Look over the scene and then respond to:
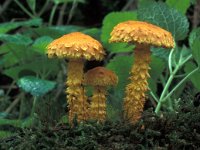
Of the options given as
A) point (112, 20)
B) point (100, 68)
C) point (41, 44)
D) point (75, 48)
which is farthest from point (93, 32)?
point (75, 48)

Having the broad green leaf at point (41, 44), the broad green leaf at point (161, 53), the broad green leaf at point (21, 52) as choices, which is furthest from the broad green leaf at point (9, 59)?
the broad green leaf at point (161, 53)

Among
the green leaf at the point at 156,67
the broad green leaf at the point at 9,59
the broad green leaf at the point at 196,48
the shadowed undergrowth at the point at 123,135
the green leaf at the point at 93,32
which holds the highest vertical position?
the green leaf at the point at 93,32

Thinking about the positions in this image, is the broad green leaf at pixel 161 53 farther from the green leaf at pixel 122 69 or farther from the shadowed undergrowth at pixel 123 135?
the shadowed undergrowth at pixel 123 135

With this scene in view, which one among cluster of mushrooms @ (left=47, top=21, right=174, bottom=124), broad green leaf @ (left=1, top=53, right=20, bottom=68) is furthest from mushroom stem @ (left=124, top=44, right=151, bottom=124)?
broad green leaf @ (left=1, top=53, right=20, bottom=68)

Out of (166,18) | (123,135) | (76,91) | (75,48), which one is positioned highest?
(166,18)

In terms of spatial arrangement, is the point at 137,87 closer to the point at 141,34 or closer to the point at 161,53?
the point at 141,34

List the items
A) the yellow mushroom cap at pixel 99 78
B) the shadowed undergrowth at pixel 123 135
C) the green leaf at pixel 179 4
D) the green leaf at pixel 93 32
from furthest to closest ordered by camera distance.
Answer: the green leaf at pixel 93 32, the green leaf at pixel 179 4, the yellow mushroom cap at pixel 99 78, the shadowed undergrowth at pixel 123 135
